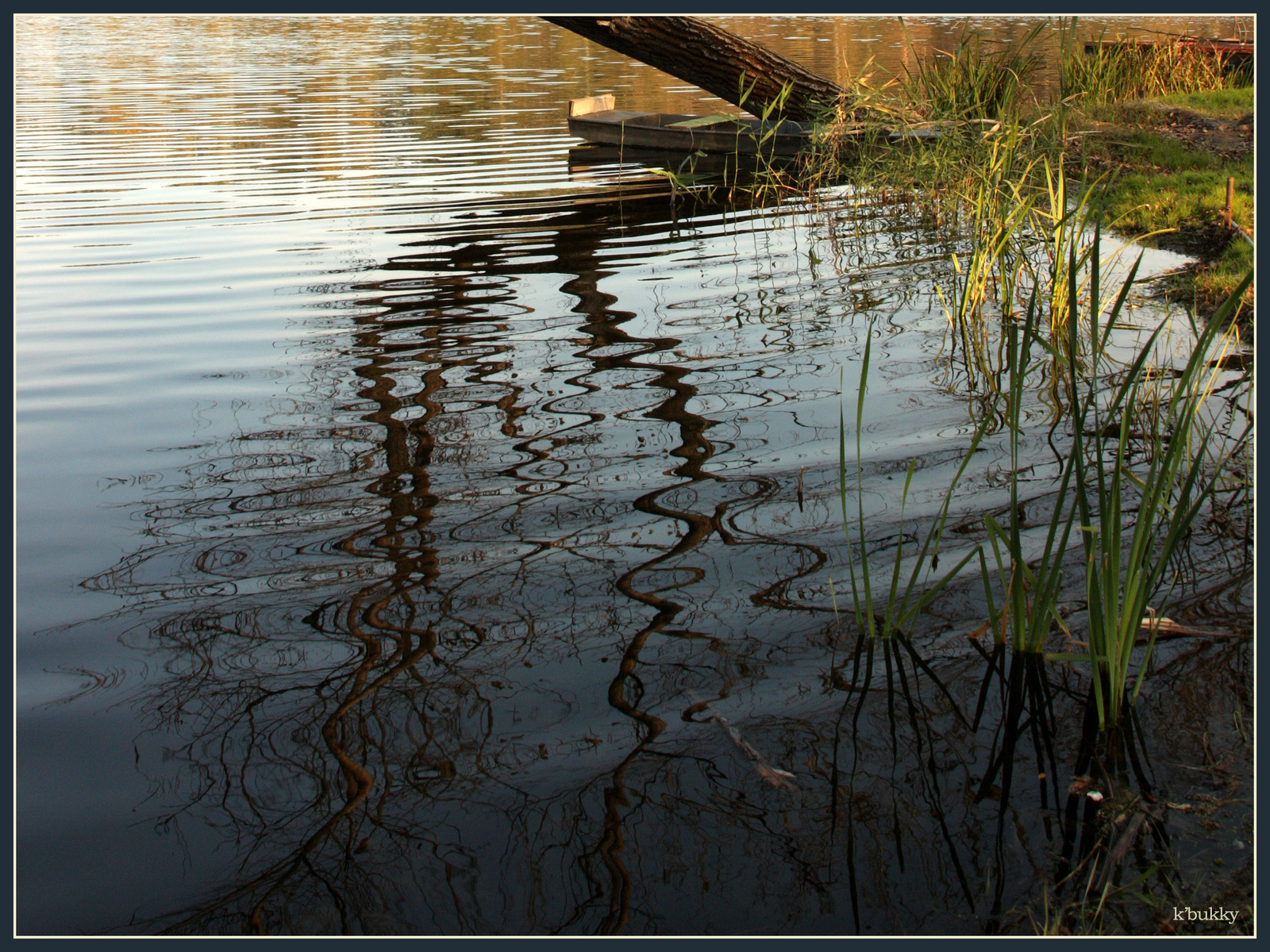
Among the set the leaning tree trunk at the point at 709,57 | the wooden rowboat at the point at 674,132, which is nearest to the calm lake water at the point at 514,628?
the leaning tree trunk at the point at 709,57

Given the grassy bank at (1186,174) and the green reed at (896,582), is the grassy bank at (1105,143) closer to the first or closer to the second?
the grassy bank at (1186,174)

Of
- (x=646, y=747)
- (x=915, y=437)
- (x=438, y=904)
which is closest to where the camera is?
(x=438, y=904)

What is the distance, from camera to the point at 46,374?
5293mm

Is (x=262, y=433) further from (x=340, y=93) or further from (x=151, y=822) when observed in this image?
(x=340, y=93)

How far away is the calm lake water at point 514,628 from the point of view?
2102 millimetres

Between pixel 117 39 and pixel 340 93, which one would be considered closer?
pixel 340 93

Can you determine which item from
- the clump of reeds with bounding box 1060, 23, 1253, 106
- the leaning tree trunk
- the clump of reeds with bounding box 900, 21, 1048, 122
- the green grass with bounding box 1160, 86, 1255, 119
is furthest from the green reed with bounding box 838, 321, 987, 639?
the clump of reeds with bounding box 1060, 23, 1253, 106

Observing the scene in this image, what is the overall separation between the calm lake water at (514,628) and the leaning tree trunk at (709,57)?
374 centimetres

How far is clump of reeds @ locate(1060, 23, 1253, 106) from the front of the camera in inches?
448

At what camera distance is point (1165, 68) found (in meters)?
11.9

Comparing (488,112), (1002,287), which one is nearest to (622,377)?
(1002,287)

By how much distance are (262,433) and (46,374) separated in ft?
5.57

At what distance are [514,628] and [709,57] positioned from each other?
9.06 meters

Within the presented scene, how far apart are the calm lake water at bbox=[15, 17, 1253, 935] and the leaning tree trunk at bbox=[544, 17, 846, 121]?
12.3 ft
